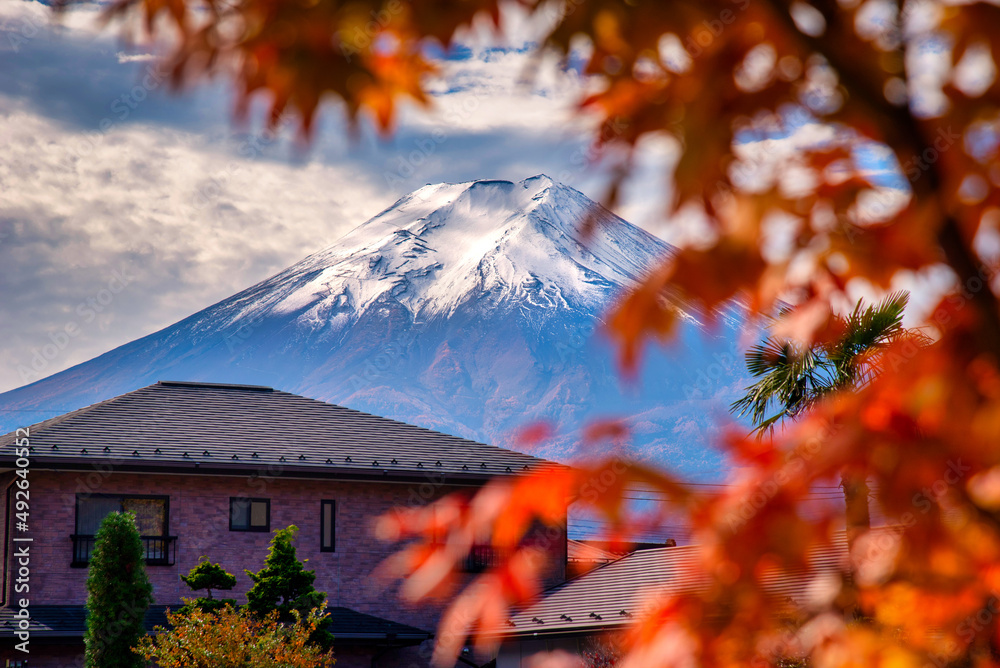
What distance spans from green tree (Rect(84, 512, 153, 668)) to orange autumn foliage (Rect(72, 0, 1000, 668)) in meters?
15.6

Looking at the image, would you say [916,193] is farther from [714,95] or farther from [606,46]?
[606,46]

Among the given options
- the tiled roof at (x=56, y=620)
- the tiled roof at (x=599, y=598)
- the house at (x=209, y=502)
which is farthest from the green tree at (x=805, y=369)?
the tiled roof at (x=56, y=620)

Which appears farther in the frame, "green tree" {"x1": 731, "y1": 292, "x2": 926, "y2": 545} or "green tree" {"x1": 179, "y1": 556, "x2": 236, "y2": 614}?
"green tree" {"x1": 179, "y1": 556, "x2": 236, "y2": 614}

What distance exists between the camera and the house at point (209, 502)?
18828mm

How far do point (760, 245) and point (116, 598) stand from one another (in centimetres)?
1645

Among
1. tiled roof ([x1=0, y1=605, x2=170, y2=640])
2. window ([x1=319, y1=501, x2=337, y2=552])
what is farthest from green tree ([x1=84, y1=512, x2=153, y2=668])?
window ([x1=319, y1=501, x2=337, y2=552])

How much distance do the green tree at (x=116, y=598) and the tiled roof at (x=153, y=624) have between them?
75.6 inches

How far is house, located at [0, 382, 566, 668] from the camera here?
18.8 metres

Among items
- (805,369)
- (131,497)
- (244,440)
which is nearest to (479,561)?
(244,440)

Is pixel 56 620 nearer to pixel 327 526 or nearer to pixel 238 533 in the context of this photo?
pixel 238 533

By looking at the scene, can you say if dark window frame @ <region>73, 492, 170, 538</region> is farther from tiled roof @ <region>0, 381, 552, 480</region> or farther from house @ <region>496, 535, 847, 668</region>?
house @ <region>496, 535, 847, 668</region>

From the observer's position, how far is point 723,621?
76.5 inches

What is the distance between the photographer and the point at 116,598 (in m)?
15.6

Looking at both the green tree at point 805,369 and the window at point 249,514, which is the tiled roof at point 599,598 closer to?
the green tree at point 805,369
